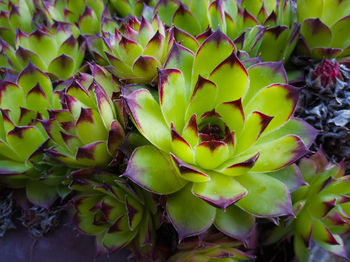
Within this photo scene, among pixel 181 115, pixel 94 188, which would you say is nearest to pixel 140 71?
pixel 181 115

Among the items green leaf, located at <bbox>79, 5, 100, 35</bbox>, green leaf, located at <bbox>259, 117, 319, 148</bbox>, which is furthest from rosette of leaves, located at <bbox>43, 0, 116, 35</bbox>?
green leaf, located at <bbox>259, 117, 319, 148</bbox>

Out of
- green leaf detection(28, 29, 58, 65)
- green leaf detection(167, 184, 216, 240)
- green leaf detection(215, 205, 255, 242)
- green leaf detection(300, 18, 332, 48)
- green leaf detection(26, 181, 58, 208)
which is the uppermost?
green leaf detection(300, 18, 332, 48)

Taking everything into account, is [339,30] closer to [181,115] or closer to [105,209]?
[181,115]

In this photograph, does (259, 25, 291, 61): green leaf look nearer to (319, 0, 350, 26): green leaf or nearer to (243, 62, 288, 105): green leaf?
(319, 0, 350, 26): green leaf

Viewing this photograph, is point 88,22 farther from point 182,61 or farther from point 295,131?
point 295,131

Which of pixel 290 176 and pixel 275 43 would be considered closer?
pixel 290 176

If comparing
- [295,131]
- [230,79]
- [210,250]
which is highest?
[230,79]

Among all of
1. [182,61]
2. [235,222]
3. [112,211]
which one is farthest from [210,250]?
[182,61]
